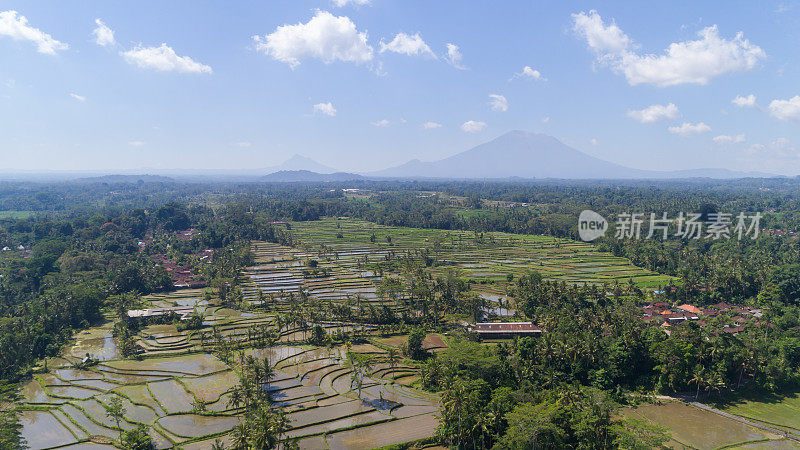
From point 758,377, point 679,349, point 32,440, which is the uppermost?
point 679,349

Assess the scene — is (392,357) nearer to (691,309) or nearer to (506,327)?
(506,327)

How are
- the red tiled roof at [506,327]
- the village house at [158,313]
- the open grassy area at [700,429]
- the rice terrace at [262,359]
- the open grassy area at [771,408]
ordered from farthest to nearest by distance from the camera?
the village house at [158,313] → the red tiled roof at [506,327] → the open grassy area at [771,408] → the rice terrace at [262,359] → the open grassy area at [700,429]

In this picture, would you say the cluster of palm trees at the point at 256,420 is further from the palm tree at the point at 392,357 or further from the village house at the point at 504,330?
the village house at the point at 504,330

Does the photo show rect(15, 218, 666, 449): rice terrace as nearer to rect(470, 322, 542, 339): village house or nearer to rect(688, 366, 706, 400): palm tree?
rect(470, 322, 542, 339): village house

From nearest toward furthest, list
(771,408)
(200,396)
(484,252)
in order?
(771,408), (200,396), (484,252)

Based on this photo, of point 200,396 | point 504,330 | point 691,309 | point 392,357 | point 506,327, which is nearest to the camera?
point 200,396

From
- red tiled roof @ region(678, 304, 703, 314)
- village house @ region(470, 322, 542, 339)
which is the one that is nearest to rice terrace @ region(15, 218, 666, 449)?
village house @ region(470, 322, 542, 339)

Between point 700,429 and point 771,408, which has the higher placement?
point 771,408

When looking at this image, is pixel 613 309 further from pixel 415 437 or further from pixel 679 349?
pixel 415 437

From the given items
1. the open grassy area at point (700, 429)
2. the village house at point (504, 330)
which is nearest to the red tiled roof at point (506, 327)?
the village house at point (504, 330)

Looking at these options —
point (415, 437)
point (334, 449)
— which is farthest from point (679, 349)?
point (334, 449)

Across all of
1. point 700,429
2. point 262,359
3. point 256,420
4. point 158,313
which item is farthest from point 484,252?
point 256,420
